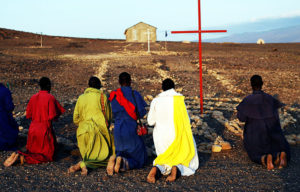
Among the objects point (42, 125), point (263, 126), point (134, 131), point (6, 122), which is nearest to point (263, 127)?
point (263, 126)

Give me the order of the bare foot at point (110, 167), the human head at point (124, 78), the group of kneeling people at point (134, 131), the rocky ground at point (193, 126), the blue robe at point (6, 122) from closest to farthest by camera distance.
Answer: the rocky ground at point (193, 126), the bare foot at point (110, 167), the group of kneeling people at point (134, 131), the human head at point (124, 78), the blue robe at point (6, 122)

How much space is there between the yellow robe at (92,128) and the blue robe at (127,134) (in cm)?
25

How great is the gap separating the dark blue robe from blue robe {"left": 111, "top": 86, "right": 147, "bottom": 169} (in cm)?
187

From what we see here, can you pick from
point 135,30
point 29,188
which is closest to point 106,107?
Result: point 29,188

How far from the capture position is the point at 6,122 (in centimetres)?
630

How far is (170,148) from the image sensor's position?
206 inches

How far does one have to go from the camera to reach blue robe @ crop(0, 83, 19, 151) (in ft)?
20.3

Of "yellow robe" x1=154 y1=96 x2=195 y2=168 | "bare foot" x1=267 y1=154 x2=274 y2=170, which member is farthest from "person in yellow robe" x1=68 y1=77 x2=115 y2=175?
"bare foot" x1=267 y1=154 x2=274 y2=170

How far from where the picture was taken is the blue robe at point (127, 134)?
541cm

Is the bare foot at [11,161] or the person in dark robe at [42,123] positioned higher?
the person in dark robe at [42,123]

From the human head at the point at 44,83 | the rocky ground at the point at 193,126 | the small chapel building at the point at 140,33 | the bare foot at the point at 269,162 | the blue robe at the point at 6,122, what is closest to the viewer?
the rocky ground at the point at 193,126

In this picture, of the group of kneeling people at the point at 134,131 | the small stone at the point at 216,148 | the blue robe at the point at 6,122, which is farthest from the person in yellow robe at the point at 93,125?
the small stone at the point at 216,148

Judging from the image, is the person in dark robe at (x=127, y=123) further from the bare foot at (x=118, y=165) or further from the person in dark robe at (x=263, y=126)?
the person in dark robe at (x=263, y=126)

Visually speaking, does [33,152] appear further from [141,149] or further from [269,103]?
[269,103]
